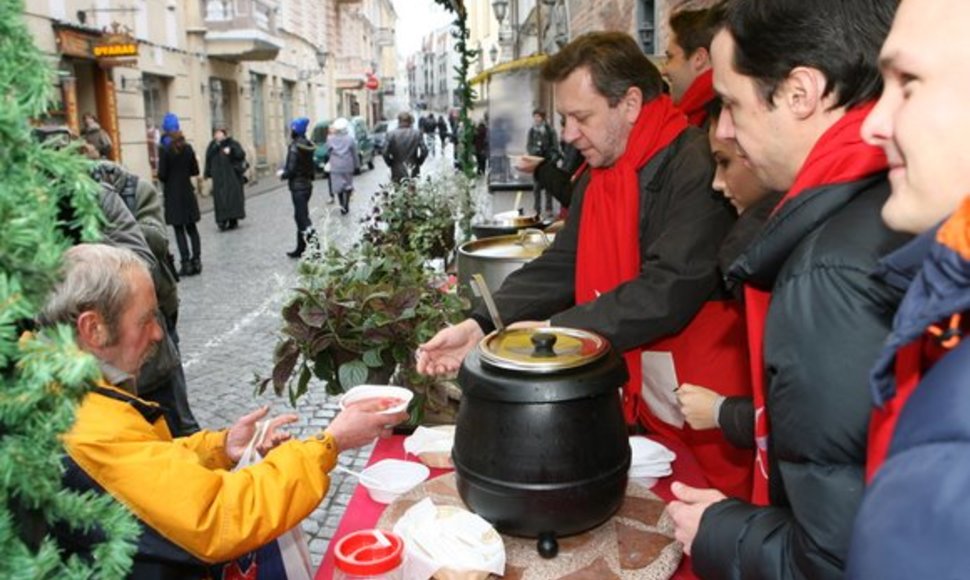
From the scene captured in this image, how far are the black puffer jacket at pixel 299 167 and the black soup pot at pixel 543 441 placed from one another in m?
10.9

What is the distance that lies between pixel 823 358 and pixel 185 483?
118 centimetres

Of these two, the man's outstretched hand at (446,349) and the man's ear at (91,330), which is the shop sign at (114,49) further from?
the man's ear at (91,330)

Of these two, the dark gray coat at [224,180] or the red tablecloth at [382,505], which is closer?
the red tablecloth at [382,505]

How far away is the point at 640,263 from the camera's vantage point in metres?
2.63

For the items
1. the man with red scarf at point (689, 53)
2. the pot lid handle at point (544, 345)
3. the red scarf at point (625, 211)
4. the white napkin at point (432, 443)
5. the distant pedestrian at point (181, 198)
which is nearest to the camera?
the pot lid handle at point (544, 345)

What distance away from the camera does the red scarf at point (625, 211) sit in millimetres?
2582

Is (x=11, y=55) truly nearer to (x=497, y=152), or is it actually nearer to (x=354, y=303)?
(x=354, y=303)

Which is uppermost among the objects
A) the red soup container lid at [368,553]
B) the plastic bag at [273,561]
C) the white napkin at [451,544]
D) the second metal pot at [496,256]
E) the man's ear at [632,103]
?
the man's ear at [632,103]

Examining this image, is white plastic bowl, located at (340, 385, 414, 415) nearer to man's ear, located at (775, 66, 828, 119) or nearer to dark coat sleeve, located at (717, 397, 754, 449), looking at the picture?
dark coat sleeve, located at (717, 397, 754, 449)

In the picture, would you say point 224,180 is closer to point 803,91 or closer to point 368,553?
point 368,553

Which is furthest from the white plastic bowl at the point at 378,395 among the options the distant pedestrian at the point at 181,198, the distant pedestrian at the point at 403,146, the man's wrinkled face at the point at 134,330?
the distant pedestrian at the point at 403,146

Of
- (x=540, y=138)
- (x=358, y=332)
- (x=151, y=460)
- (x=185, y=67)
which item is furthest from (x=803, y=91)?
(x=185, y=67)

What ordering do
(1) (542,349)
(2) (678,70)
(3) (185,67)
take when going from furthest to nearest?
(3) (185,67) → (2) (678,70) → (1) (542,349)

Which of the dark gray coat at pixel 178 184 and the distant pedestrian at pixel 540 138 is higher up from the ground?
the distant pedestrian at pixel 540 138
